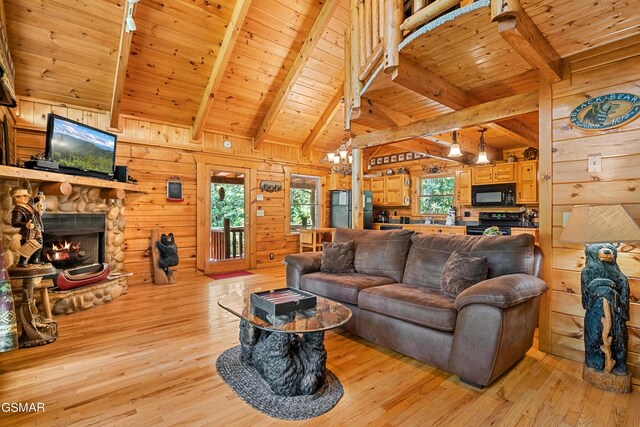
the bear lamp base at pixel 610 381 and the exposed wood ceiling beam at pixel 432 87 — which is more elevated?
the exposed wood ceiling beam at pixel 432 87

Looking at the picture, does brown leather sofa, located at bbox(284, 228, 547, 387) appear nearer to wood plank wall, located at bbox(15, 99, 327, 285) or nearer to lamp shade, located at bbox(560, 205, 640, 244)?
lamp shade, located at bbox(560, 205, 640, 244)

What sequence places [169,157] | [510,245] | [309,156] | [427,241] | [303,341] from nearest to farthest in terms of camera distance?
[303,341] < [510,245] < [427,241] < [169,157] < [309,156]

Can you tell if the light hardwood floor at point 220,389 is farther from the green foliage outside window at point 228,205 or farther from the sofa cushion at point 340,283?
the green foliage outside window at point 228,205

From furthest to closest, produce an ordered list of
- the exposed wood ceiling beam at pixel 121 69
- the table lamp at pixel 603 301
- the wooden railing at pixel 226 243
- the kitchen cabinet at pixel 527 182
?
1. the wooden railing at pixel 226 243
2. the kitchen cabinet at pixel 527 182
3. the exposed wood ceiling beam at pixel 121 69
4. the table lamp at pixel 603 301

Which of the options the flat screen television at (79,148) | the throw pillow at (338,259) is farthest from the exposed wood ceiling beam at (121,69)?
the throw pillow at (338,259)

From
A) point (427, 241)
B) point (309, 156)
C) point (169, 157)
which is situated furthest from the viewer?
point (309, 156)

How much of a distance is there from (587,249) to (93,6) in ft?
16.7

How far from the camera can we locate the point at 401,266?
3084mm

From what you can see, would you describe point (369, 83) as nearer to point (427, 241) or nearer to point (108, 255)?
point (427, 241)

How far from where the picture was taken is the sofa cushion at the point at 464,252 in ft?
7.92

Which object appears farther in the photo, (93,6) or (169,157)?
(169,157)

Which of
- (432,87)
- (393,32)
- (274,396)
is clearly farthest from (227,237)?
(393,32)

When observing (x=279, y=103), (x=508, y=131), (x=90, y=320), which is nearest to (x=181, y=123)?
(x=279, y=103)

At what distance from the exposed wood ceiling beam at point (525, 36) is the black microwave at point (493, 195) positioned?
3.73 m
